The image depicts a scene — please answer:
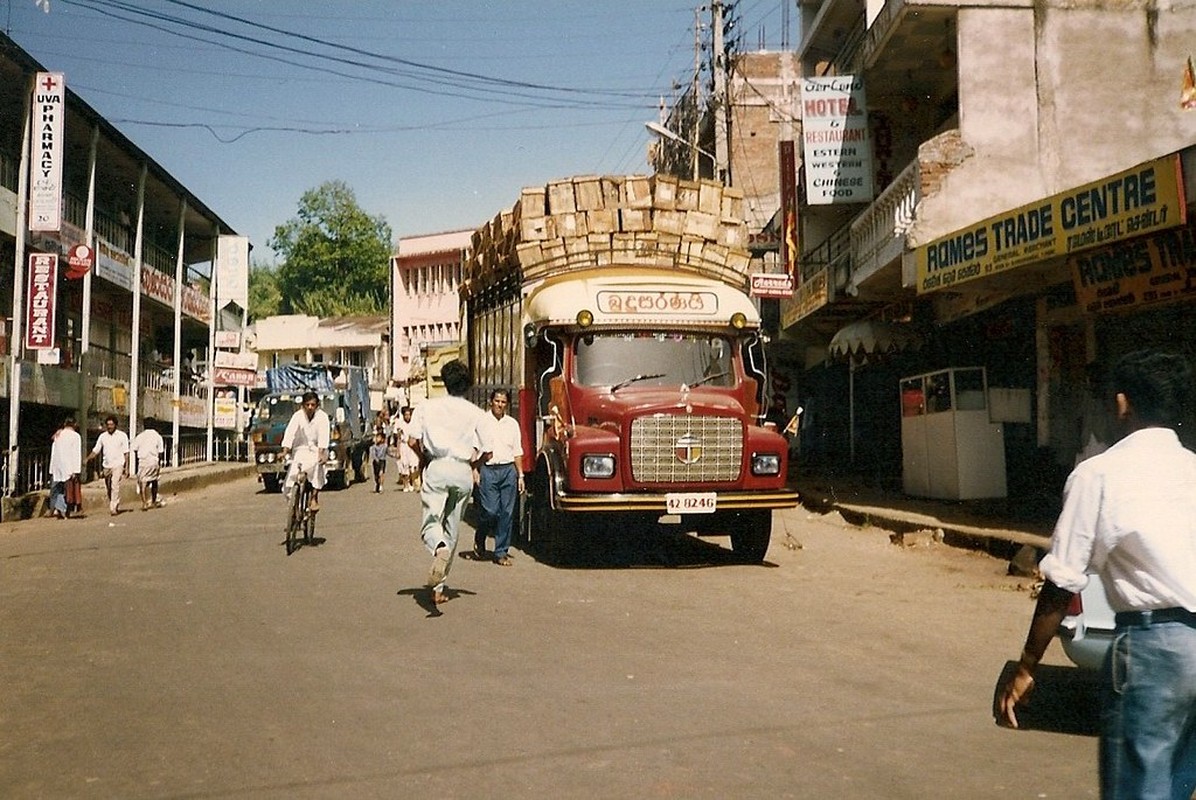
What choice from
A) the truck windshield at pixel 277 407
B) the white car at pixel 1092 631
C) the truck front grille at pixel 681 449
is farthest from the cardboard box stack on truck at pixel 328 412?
the white car at pixel 1092 631

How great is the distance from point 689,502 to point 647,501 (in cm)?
42

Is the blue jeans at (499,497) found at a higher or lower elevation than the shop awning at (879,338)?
lower

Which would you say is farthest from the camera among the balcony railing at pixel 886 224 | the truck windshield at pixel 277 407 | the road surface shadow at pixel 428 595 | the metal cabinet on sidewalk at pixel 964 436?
the truck windshield at pixel 277 407

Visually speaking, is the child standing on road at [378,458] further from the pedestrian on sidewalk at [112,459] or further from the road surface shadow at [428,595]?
the road surface shadow at [428,595]

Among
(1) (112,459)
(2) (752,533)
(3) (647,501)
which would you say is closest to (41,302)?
(1) (112,459)

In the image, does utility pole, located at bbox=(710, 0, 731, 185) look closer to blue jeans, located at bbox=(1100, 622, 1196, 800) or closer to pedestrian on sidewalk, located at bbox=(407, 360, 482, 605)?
pedestrian on sidewalk, located at bbox=(407, 360, 482, 605)

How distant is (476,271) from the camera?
17562mm

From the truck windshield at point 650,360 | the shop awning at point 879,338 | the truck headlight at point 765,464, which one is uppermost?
the shop awning at point 879,338

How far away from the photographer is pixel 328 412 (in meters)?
29.5

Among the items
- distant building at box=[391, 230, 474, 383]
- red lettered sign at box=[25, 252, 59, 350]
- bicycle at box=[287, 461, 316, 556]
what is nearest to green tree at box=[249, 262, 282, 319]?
distant building at box=[391, 230, 474, 383]

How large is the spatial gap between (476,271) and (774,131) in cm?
2634

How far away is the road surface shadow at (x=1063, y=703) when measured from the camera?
228 inches

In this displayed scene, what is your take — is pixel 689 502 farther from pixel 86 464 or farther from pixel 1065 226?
pixel 86 464

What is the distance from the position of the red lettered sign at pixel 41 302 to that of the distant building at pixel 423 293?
1738 inches
